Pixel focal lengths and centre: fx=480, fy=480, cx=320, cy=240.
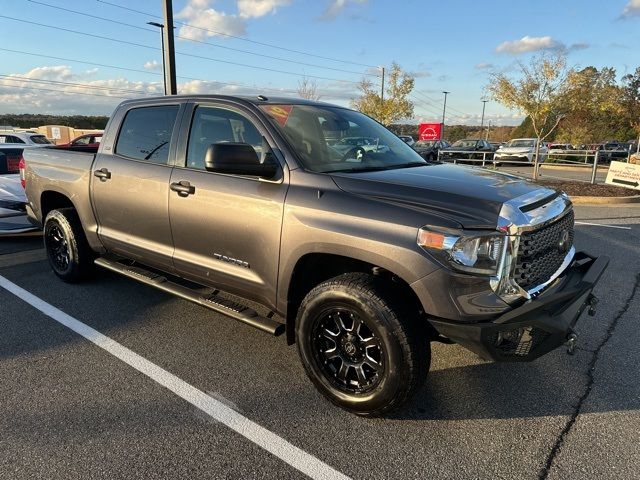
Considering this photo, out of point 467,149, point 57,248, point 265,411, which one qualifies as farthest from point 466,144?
point 265,411

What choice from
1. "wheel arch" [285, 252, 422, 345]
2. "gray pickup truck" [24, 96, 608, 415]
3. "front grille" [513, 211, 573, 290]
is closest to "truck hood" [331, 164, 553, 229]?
"gray pickup truck" [24, 96, 608, 415]

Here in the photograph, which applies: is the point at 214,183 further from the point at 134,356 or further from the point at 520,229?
the point at 520,229

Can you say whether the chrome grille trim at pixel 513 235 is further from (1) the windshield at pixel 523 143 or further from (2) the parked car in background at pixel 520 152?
(1) the windshield at pixel 523 143

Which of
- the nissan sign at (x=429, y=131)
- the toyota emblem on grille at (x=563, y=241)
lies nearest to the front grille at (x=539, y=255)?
the toyota emblem on grille at (x=563, y=241)

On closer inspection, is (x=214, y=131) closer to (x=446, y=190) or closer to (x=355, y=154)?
(x=355, y=154)

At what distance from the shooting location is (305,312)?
293 cm

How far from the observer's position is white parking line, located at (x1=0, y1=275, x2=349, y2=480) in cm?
243

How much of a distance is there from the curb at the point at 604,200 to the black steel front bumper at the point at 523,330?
964 cm

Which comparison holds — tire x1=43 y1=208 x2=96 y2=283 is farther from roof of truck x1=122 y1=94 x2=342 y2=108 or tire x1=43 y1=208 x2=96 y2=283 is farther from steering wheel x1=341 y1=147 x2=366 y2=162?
steering wheel x1=341 y1=147 x2=366 y2=162

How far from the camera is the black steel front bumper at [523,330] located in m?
2.42

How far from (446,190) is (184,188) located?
1926 millimetres

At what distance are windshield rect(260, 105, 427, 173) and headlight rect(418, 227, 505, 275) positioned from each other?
104 centimetres

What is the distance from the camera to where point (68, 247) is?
491 cm

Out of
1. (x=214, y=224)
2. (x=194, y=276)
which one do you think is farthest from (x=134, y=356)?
(x=214, y=224)
